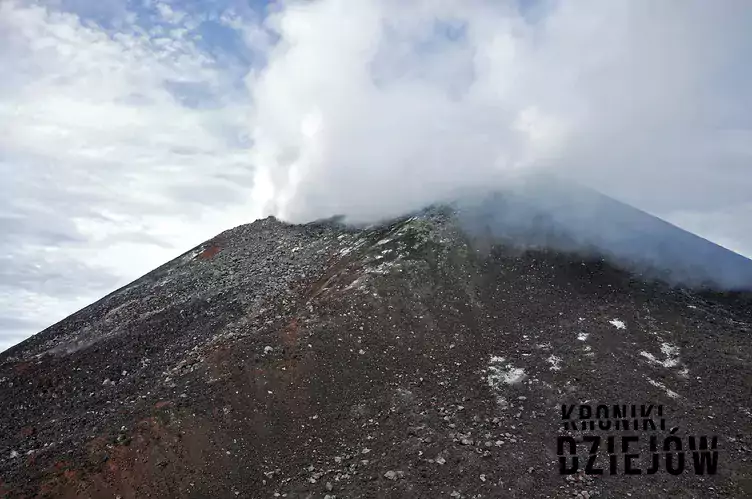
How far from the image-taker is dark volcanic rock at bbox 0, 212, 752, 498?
18.3 meters

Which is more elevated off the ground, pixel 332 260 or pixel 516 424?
pixel 332 260

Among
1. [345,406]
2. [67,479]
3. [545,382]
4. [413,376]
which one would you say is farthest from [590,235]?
[67,479]

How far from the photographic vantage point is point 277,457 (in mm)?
19188

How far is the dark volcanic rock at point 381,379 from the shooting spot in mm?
18328

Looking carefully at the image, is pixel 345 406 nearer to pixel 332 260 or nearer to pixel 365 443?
pixel 365 443

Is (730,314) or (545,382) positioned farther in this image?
(730,314)

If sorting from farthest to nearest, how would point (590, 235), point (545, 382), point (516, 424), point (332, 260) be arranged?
point (590, 235), point (332, 260), point (545, 382), point (516, 424)

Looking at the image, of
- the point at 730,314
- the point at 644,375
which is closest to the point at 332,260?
the point at 644,375

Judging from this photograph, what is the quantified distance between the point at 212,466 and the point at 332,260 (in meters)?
15.2

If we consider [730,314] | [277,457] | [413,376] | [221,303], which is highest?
[730,314]

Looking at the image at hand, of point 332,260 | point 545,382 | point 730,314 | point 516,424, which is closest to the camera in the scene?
point 516,424

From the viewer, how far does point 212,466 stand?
62.1ft

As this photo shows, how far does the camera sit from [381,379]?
22.3m

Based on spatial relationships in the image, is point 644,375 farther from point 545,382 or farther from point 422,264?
point 422,264
